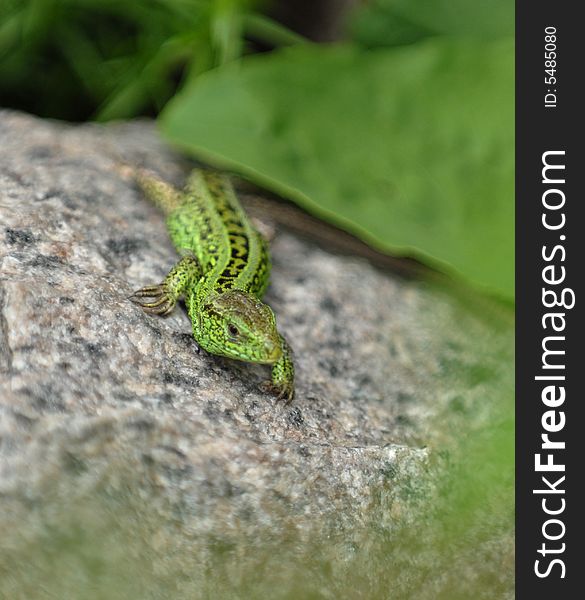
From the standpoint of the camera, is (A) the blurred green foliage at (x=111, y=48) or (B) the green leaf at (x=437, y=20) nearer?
(B) the green leaf at (x=437, y=20)

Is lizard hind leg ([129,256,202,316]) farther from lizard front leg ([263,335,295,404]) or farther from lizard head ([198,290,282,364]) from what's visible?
lizard front leg ([263,335,295,404])

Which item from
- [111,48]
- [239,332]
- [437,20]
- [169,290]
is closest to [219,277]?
[169,290]

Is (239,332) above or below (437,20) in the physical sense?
below

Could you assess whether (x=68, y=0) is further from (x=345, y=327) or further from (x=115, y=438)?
(x=115, y=438)

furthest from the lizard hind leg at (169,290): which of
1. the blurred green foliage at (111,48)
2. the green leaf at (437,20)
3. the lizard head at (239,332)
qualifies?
the green leaf at (437,20)

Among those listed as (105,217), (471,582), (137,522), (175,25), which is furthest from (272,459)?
(175,25)

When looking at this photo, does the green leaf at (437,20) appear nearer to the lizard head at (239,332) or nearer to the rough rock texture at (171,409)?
the rough rock texture at (171,409)

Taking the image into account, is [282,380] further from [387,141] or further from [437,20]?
[437,20]
